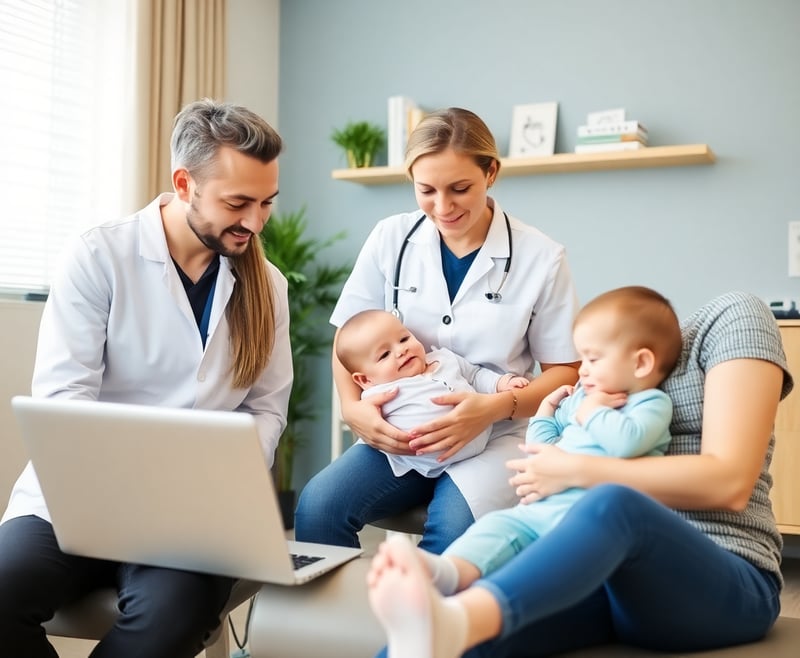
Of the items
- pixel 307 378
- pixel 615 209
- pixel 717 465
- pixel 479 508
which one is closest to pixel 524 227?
pixel 479 508

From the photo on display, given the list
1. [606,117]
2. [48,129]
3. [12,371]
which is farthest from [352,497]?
[606,117]

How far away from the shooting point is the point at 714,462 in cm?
129

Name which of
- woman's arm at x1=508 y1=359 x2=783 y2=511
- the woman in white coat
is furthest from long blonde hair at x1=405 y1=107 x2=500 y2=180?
woman's arm at x1=508 y1=359 x2=783 y2=511

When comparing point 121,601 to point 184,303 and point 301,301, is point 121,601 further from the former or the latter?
point 301,301

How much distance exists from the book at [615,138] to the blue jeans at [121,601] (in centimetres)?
276

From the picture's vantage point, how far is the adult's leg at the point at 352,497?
1784 mm

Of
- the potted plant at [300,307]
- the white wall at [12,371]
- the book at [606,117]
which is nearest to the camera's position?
the white wall at [12,371]

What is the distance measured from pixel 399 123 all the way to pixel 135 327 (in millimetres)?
2641

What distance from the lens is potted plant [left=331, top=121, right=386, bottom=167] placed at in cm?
428

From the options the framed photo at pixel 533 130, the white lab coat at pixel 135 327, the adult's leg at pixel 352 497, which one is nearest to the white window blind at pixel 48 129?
the framed photo at pixel 533 130

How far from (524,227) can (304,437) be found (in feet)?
8.96

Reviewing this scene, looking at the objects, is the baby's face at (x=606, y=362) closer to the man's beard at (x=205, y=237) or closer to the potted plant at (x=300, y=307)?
the man's beard at (x=205, y=237)

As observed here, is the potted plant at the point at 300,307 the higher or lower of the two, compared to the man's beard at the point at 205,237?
lower

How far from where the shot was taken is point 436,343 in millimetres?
2000
